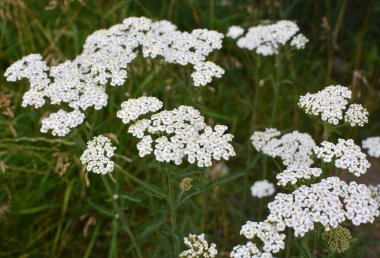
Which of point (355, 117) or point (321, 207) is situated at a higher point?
point (355, 117)

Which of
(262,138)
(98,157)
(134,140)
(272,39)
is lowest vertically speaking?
(98,157)

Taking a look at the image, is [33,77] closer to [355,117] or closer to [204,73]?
[204,73]

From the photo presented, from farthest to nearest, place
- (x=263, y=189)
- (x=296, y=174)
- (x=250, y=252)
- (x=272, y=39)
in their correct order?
1. (x=263, y=189)
2. (x=272, y=39)
3. (x=296, y=174)
4. (x=250, y=252)

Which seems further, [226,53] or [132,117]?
[226,53]

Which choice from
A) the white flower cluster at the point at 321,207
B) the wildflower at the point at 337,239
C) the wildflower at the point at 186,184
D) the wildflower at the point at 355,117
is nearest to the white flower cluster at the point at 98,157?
the wildflower at the point at 186,184

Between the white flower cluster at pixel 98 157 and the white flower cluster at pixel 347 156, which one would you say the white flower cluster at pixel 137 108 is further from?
the white flower cluster at pixel 347 156


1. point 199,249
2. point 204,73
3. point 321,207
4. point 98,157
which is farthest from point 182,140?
point 321,207

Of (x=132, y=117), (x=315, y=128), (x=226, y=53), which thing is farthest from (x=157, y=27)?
(x=226, y=53)

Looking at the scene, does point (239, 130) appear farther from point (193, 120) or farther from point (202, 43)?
point (193, 120)
